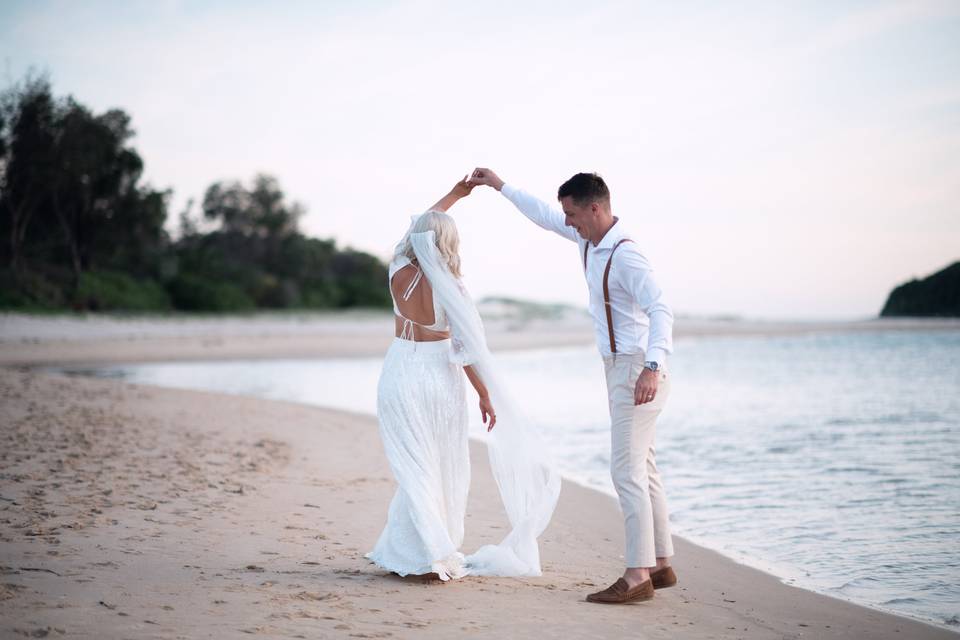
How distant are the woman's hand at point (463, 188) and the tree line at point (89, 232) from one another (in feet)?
92.3

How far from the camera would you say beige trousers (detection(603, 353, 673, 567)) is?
4141 mm

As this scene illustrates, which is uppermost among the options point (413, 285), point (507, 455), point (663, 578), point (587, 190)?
point (587, 190)

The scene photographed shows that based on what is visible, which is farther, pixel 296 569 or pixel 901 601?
pixel 901 601

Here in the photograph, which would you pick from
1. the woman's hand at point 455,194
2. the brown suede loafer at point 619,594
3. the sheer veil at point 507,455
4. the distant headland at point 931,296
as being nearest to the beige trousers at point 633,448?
the brown suede loafer at point 619,594

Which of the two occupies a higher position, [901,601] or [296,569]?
[296,569]

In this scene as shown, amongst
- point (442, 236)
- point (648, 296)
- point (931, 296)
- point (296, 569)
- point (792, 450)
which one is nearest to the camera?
point (648, 296)

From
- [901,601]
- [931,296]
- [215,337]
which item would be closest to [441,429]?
[901,601]

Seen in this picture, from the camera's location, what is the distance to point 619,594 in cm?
409

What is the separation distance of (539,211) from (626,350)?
3.58 feet

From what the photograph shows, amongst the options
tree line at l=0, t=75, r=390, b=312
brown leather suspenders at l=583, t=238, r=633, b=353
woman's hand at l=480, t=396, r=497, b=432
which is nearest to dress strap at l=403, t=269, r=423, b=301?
woman's hand at l=480, t=396, r=497, b=432

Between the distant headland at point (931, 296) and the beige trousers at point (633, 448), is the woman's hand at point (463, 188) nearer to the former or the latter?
the beige trousers at point (633, 448)

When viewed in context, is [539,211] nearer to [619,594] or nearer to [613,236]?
[613,236]

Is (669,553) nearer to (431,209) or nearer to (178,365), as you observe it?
(431,209)

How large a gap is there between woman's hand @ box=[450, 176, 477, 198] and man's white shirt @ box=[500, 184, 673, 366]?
772 millimetres
